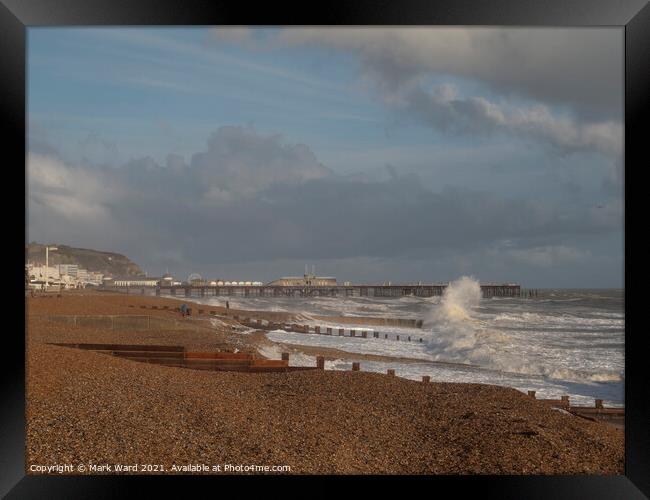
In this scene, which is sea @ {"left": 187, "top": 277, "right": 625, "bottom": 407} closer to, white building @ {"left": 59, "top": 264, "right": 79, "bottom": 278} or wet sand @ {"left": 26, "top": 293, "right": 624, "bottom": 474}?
wet sand @ {"left": 26, "top": 293, "right": 624, "bottom": 474}

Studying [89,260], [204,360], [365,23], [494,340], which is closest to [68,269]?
[89,260]

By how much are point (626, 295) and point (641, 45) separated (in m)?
1.72

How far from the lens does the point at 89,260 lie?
65.4 ft

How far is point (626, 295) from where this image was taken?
4070 mm

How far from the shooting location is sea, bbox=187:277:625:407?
944 cm

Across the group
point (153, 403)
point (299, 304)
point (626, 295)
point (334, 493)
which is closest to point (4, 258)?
point (153, 403)

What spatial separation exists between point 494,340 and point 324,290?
27.5 ft

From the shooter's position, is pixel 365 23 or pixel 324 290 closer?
pixel 365 23

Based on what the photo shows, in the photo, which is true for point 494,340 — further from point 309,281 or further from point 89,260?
point 89,260

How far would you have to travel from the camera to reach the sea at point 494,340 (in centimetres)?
944

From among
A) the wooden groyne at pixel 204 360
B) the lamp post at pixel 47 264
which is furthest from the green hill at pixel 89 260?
the wooden groyne at pixel 204 360

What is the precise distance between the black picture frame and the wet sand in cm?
65

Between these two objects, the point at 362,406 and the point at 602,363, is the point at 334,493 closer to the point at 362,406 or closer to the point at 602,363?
the point at 362,406

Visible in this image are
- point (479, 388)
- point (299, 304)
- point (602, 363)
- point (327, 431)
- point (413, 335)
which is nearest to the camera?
point (327, 431)
